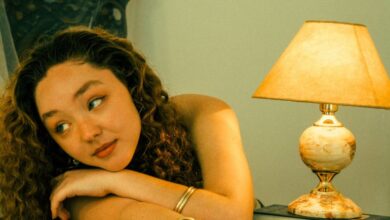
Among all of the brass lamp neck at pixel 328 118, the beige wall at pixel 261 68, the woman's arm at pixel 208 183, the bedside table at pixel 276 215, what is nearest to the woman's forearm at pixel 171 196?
the woman's arm at pixel 208 183

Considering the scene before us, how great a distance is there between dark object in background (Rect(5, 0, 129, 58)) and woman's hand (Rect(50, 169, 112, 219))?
568 mm

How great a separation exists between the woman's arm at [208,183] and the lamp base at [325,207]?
21cm

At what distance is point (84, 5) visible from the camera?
2477 mm

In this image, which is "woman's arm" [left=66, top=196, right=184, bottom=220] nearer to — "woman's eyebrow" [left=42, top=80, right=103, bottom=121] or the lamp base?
"woman's eyebrow" [left=42, top=80, right=103, bottom=121]

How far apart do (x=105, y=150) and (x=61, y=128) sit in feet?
0.40

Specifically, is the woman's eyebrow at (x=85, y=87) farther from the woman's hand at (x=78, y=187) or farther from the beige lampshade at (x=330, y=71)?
the beige lampshade at (x=330, y=71)

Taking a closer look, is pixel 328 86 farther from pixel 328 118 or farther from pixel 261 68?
pixel 261 68

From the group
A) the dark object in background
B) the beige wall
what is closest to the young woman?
the dark object in background

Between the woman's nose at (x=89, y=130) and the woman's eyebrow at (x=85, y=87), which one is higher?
the woman's eyebrow at (x=85, y=87)

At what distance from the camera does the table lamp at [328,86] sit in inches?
72.6

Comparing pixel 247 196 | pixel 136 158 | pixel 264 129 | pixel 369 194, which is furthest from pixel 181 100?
pixel 369 194

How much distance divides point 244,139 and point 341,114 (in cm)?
39

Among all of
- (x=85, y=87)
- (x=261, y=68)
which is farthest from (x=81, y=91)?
(x=261, y=68)

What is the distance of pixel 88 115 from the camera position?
1.70 meters
